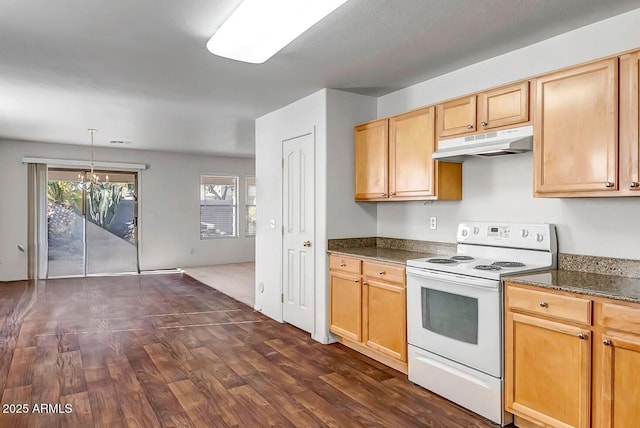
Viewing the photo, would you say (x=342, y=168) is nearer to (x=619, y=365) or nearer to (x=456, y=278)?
(x=456, y=278)

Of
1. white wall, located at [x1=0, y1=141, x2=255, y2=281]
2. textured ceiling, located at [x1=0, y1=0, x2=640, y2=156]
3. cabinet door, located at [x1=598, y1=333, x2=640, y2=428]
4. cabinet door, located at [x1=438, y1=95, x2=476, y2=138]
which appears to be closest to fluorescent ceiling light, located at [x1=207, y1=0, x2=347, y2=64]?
textured ceiling, located at [x1=0, y1=0, x2=640, y2=156]

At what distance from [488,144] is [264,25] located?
163 cm

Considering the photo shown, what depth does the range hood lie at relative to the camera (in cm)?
265

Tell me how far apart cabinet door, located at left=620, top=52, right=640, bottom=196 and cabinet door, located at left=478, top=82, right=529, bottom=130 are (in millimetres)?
535

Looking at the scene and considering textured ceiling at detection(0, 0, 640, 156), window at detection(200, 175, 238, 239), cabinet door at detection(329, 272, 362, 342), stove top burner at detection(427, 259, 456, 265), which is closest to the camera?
textured ceiling at detection(0, 0, 640, 156)

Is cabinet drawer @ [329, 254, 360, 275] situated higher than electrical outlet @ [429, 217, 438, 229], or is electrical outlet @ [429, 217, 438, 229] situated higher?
electrical outlet @ [429, 217, 438, 229]

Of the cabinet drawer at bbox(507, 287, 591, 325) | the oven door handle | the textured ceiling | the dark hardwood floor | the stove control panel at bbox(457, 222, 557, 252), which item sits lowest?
the dark hardwood floor

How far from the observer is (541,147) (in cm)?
256

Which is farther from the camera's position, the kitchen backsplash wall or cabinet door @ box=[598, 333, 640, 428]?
the kitchen backsplash wall

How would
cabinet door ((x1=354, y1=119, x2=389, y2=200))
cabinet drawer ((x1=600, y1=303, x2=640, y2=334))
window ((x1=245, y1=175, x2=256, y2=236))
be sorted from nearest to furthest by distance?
1. cabinet drawer ((x1=600, y1=303, x2=640, y2=334))
2. cabinet door ((x1=354, y1=119, x2=389, y2=200))
3. window ((x1=245, y1=175, x2=256, y2=236))

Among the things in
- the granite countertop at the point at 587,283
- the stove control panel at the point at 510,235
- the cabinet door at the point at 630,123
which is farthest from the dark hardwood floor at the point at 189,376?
the cabinet door at the point at 630,123

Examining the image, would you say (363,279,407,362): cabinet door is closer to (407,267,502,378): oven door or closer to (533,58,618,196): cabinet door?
(407,267,502,378): oven door

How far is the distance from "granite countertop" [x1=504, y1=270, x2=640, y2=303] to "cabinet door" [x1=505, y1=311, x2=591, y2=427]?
19 centimetres

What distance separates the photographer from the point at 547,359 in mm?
2217
